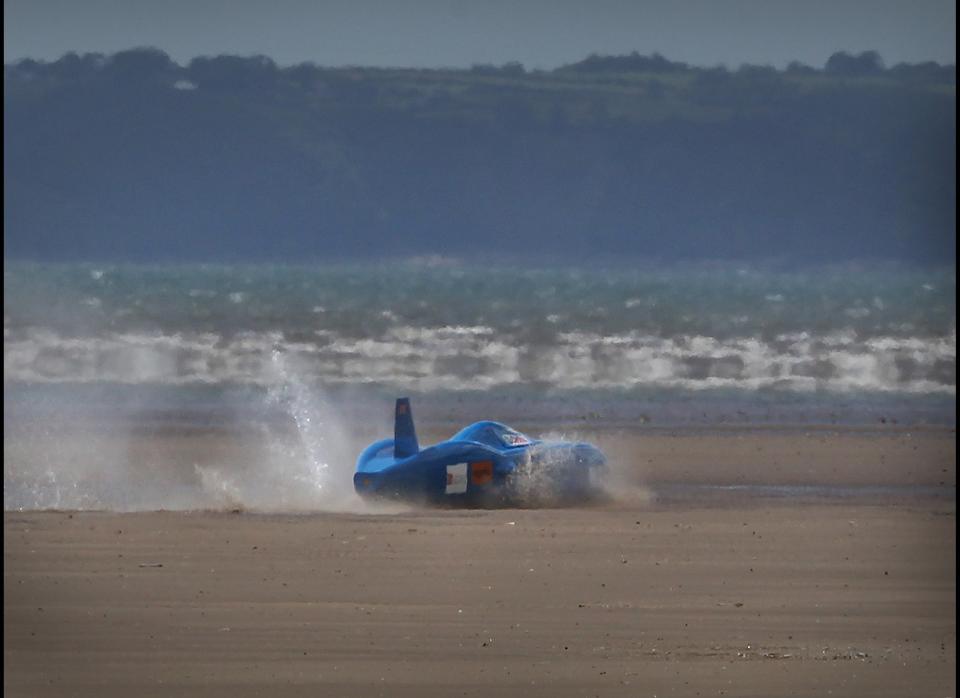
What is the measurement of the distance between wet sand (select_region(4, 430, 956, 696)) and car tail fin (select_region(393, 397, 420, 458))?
0.45m

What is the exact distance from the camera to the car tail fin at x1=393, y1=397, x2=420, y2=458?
485 inches

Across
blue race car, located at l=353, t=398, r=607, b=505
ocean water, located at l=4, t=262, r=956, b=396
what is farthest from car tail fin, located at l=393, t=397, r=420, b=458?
ocean water, located at l=4, t=262, r=956, b=396

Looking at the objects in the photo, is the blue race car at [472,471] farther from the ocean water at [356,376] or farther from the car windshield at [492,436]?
the ocean water at [356,376]

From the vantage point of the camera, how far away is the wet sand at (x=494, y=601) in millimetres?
7613

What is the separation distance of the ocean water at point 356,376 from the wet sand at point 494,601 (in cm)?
194

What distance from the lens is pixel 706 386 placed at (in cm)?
2319

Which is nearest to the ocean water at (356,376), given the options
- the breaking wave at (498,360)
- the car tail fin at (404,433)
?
the breaking wave at (498,360)

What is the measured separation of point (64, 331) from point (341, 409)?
10792mm

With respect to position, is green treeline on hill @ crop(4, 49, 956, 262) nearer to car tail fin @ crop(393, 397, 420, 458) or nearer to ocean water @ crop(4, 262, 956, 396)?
ocean water @ crop(4, 262, 956, 396)

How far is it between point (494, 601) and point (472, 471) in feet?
10.9

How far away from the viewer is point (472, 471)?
1236 cm

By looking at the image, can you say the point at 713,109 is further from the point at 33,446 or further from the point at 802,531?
the point at 802,531

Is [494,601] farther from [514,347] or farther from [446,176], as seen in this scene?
[446,176]

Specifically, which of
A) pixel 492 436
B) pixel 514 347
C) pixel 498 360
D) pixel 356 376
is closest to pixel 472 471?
pixel 492 436
